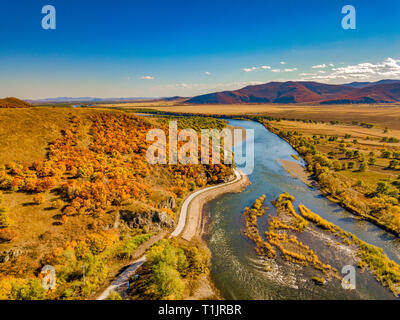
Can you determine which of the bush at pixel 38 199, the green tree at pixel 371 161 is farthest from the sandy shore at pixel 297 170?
the bush at pixel 38 199

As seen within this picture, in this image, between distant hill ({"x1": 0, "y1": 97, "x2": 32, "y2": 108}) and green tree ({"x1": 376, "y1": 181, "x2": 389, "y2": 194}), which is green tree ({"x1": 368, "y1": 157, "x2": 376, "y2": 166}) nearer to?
green tree ({"x1": 376, "y1": 181, "x2": 389, "y2": 194})

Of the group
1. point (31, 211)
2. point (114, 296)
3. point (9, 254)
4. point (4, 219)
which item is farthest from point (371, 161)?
point (4, 219)

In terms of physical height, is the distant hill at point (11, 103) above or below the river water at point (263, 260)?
above

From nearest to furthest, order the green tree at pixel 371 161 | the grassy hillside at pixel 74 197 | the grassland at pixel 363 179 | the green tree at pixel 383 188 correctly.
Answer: the grassy hillside at pixel 74 197, the grassland at pixel 363 179, the green tree at pixel 383 188, the green tree at pixel 371 161

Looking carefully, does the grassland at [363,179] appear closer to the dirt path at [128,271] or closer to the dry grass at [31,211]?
the dirt path at [128,271]

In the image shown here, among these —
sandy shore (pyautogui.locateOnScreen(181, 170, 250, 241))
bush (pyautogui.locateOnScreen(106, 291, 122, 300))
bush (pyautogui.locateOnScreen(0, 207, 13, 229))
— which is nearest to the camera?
bush (pyautogui.locateOnScreen(106, 291, 122, 300))

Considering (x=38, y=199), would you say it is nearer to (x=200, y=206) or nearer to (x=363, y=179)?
(x=200, y=206)

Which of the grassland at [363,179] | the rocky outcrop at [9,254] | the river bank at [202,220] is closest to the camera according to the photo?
the rocky outcrop at [9,254]

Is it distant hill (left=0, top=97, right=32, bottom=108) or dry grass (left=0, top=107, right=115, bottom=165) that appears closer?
dry grass (left=0, top=107, right=115, bottom=165)

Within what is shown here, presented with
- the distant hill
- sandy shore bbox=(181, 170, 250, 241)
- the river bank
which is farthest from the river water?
the distant hill
